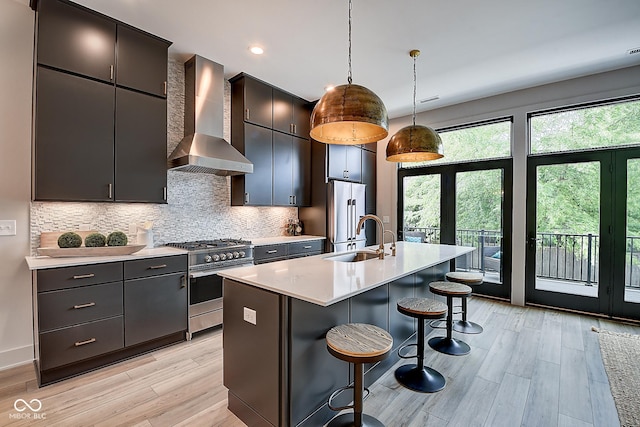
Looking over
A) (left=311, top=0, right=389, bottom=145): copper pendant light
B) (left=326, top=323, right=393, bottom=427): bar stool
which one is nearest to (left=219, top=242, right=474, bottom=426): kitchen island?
(left=326, top=323, right=393, bottom=427): bar stool

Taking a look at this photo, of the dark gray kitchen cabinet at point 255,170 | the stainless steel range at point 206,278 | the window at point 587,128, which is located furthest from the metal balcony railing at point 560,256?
the stainless steel range at point 206,278

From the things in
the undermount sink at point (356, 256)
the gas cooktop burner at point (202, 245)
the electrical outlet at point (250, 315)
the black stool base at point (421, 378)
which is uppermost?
the gas cooktop burner at point (202, 245)

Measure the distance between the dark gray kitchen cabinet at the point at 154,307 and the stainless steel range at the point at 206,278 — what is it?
10 cm

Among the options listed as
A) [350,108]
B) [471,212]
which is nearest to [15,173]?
[350,108]

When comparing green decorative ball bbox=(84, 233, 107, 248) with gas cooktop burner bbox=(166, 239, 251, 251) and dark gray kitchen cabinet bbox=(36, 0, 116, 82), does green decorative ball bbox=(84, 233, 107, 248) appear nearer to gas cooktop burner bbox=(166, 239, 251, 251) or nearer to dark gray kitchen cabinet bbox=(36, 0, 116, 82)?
gas cooktop burner bbox=(166, 239, 251, 251)

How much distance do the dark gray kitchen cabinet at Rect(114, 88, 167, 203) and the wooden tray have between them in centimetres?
50

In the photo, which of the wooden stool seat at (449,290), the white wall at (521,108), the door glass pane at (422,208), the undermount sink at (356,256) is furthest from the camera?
the door glass pane at (422,208)

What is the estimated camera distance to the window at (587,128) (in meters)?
3.66

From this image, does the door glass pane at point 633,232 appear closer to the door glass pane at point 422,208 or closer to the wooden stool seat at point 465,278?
the wooden stool seat at point 465,278

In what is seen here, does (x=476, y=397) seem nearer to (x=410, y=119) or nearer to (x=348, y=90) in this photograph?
(x=348, y=90)

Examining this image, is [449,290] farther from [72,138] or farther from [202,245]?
[72,138]

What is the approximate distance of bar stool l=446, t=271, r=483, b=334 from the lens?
125 inches

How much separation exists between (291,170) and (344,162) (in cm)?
98

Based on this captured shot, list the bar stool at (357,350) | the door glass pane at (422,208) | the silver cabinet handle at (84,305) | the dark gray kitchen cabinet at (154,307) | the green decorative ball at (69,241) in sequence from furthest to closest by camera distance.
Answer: the door glass pane at (422,208) < the dark gray kitchen cabinet at (154,307) < the green decorative ball at (69,241) < the silver cabinet handle at (84,305) < the bar stool at (357,350)
